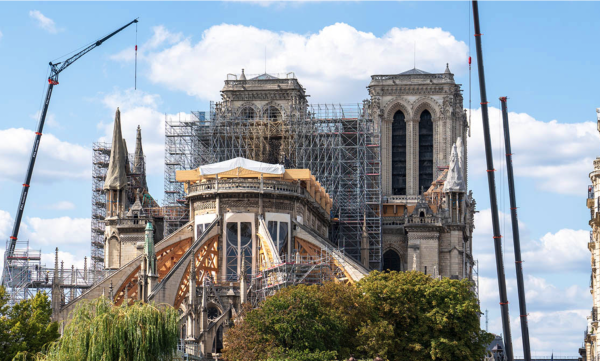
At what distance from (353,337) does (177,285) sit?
1602 centimetres

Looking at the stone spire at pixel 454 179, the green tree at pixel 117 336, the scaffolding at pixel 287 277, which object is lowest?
the green tree at pixel 117 336

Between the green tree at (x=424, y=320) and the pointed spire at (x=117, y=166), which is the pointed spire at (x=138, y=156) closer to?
the pointed spire at (x=117, y=166)

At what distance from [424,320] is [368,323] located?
3479mm

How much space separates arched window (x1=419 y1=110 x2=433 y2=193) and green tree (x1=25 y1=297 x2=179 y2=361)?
66187 mm

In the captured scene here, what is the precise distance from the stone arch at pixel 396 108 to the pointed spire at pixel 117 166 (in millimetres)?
26659

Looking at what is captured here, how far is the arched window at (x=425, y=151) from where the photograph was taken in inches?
4761

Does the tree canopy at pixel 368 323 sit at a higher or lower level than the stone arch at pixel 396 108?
lower

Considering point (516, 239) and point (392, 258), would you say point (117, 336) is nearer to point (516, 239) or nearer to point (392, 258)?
point (516, 239)

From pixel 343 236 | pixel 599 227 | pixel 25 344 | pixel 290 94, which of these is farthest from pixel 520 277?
pixel 290 94

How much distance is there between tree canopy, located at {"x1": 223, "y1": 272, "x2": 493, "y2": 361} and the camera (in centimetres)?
6825

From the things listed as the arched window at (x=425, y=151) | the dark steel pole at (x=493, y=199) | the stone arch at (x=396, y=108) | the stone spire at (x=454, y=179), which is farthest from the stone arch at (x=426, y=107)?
the dark steel pole at (x=493, y=199)

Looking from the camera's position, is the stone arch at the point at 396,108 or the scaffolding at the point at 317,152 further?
the stone arch at the point at 396,108

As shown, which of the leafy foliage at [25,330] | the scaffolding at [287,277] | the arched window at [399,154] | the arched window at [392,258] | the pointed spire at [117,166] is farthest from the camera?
the arched window at [399,154]

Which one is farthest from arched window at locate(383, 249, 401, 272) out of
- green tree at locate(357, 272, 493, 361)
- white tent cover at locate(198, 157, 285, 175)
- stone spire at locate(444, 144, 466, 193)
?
green tree at locate(357, 272, 493, 361)
